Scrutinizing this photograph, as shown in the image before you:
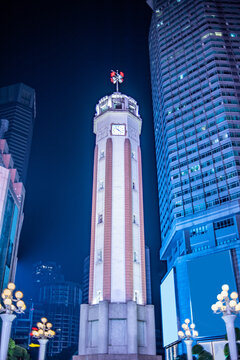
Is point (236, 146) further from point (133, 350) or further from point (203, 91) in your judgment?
point (133, 350)

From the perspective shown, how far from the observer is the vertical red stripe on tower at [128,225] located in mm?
37531

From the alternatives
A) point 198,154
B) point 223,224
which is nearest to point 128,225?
point 223,224

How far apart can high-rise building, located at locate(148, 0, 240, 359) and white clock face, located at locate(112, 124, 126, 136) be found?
136 feet

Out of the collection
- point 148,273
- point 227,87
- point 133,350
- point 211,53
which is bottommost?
point 133,350

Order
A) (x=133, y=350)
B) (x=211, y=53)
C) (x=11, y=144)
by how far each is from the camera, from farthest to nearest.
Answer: (x=11, y=144)
(x=211, y=53)
(x=133, y=350)

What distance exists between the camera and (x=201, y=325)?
71812 mm

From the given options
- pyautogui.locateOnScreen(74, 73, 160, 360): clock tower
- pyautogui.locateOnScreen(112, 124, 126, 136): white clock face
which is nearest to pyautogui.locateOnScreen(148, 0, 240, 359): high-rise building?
pyautogui.locateOnScreen(74, 73, 160, 360): clock tower

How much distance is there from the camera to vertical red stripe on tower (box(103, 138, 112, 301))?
37156 millimetres

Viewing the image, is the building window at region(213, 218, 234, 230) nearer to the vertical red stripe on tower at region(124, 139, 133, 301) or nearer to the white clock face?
the vertical red stripe on tower at region(124, 139, 133, 301)

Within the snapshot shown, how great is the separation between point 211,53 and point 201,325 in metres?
75.5

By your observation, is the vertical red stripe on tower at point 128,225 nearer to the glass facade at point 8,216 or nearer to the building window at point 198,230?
the glass facade at point 8,216

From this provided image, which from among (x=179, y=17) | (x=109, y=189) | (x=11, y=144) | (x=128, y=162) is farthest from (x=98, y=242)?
(x=11, y=144)

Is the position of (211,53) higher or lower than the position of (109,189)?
higher

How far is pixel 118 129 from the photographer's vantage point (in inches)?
1882
